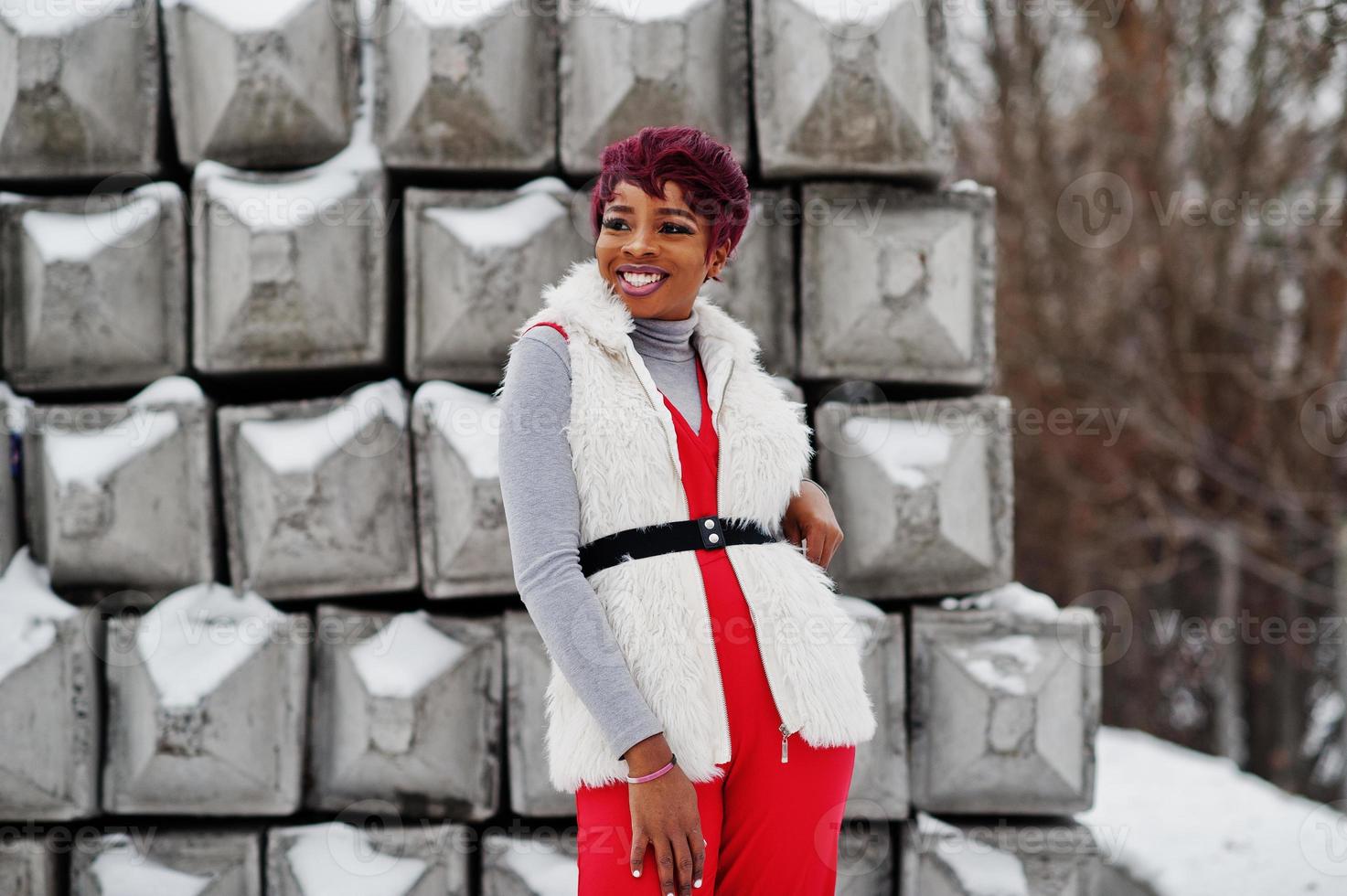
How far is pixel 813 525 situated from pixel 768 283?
983 mm

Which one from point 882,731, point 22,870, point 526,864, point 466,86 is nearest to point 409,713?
point 526,864

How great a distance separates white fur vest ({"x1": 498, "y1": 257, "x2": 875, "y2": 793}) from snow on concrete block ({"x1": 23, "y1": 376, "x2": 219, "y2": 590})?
4.20ft

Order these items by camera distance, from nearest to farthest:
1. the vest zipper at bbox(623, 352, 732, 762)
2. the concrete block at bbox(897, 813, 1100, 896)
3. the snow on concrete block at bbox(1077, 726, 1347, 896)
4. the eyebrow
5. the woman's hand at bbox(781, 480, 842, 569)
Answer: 1. the vest zipper at bbox(623, 352, 732, 762)
2. the eyebrow
3. the woman's hand at bbox(781, 480, 842, 569)
4. the concrete block at bbox(897, 813, 1100, 896)
5. the snow on concrete block at bbox(1077, 726, 1347, 896)

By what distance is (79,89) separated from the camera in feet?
8.85

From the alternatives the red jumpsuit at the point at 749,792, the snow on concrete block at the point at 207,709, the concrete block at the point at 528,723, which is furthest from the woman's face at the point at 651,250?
the snow on concrete block at the point at 207,709

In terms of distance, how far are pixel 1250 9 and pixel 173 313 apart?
20.2 feet

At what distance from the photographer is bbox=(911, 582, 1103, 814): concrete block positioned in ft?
8.91

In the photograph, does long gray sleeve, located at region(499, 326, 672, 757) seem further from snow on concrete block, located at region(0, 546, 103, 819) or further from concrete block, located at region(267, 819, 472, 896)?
snow on concrete block, located at region(0, 546, 103, 819)

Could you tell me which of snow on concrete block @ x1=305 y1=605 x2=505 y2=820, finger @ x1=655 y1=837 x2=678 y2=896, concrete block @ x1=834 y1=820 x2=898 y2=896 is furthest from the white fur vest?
Result: concrete block @ x1=834 y1=820 x2=898 y2=896

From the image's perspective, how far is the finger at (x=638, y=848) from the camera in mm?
1587

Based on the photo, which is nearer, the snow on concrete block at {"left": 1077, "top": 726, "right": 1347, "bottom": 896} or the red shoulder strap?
the red shoulder strap

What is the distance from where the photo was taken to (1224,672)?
7219 mm

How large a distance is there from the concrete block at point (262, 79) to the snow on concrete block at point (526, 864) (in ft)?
5.66

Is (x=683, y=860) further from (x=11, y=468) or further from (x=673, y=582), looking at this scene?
(x=11, y=468)
